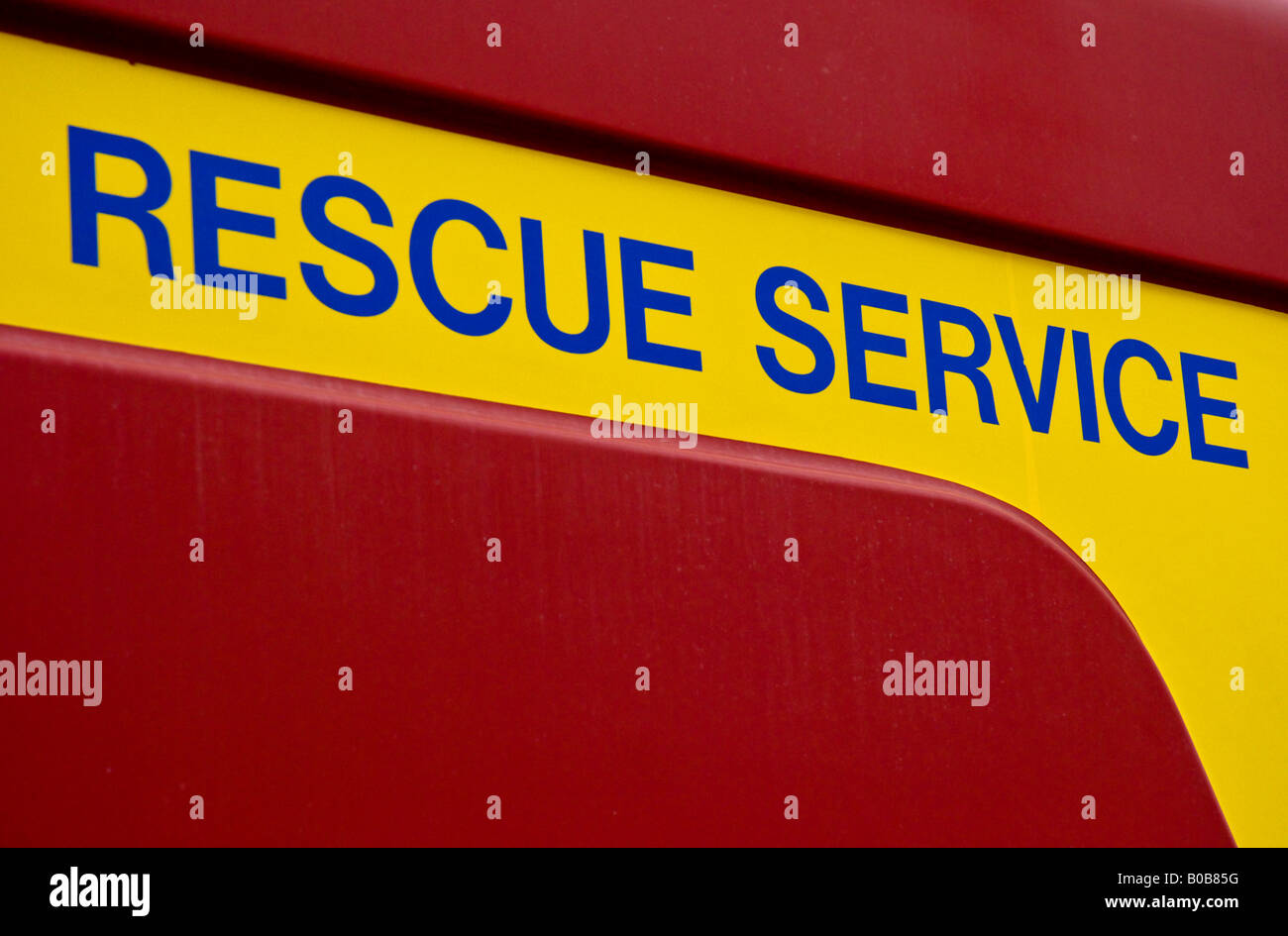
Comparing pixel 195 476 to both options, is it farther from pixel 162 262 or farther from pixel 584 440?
pixel 584 440

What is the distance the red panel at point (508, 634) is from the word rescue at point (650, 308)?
78 millimetres

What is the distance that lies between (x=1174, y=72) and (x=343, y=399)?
3.29 feet

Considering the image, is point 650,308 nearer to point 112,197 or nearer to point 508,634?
point 508,634

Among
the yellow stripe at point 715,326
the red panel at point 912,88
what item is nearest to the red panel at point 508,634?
the yellow stripe at point 715,326

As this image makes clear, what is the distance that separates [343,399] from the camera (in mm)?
1060

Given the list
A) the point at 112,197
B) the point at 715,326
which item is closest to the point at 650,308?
the point at 715,326

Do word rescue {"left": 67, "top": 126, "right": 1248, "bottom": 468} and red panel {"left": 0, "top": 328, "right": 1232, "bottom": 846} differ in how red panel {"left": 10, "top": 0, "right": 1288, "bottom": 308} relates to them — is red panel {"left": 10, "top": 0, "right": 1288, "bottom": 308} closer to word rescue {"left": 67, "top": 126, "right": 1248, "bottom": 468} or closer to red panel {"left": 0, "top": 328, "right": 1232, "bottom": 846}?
word rescue {"left": 67, "top": 126, "right": 1248, "bottom": 468}

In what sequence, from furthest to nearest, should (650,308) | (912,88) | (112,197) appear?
(912,88), (650,308), (112,197)

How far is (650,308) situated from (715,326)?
65 mm

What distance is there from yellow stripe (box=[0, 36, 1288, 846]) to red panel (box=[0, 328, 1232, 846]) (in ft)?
0.12

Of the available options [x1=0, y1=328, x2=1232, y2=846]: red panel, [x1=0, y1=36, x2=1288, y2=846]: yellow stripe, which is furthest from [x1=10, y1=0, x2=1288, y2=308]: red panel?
[x1=0, y1=328, x2=1232, y2=846]: red panel

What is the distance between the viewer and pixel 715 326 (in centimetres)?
125

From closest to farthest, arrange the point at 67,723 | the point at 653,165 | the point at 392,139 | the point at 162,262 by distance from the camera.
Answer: the point at 67,723
the point at 162,262
the point at 392,139
the point at 653,165
